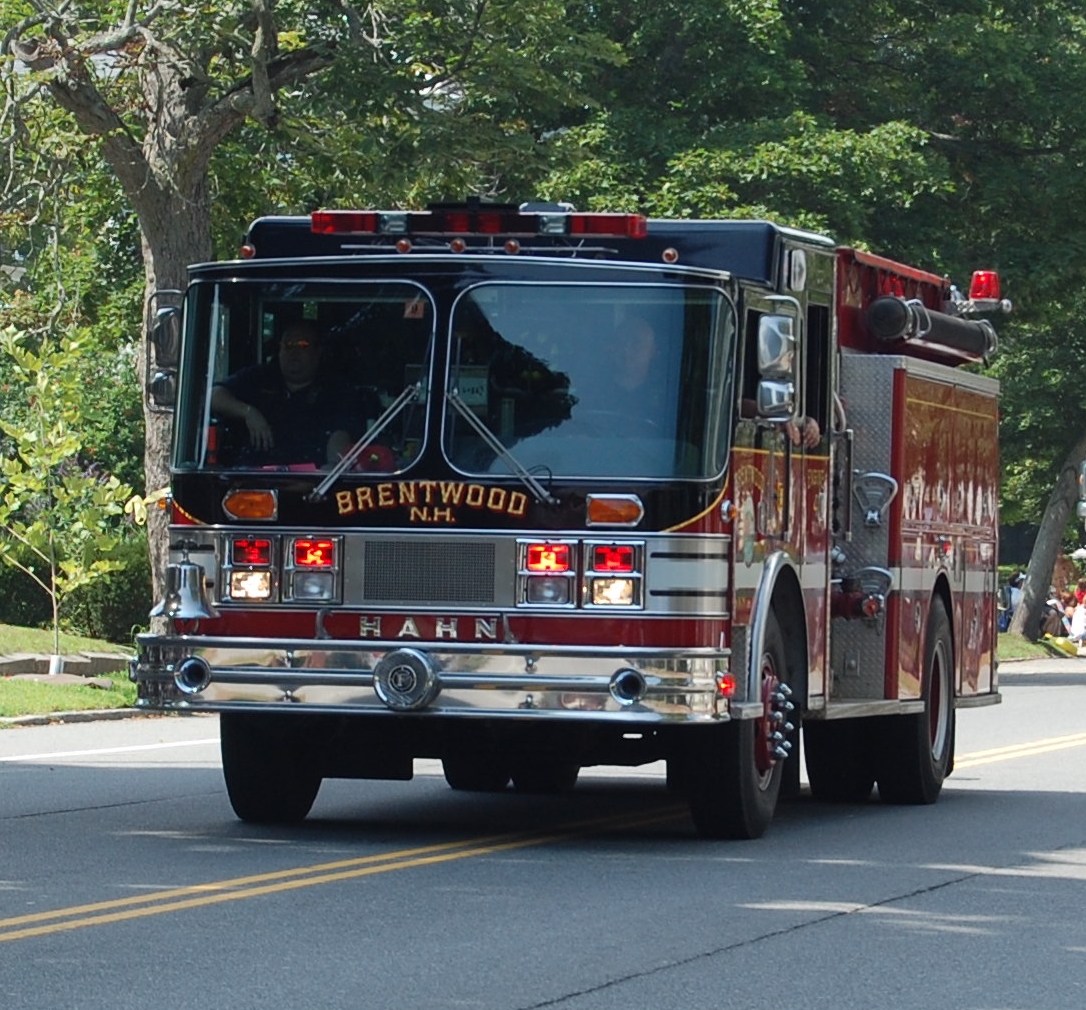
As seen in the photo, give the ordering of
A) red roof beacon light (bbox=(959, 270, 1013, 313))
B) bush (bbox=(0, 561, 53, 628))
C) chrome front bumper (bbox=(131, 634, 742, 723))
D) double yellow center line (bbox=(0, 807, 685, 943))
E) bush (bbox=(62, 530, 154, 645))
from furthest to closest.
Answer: bush (bbox=(0, 561, 53, 628)) → bush (bbox=(62, 530, 154, 645)) → red roof beacon light (bbox=(959, 270, 1013, 313)) → chrome front bumper (bbox=(131, 634, 742, 723)) → double yellow center line (bbox=(0, 807, 685, 943))

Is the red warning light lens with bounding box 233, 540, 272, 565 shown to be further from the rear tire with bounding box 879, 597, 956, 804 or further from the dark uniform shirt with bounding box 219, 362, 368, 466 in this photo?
the rear tire with bounding box 879, 597, 956, 804

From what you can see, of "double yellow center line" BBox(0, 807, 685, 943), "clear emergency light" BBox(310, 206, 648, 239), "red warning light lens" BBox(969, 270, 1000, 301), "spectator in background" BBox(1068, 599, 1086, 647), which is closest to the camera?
"double yellow center line" BBox(0, 807, 685, 943)

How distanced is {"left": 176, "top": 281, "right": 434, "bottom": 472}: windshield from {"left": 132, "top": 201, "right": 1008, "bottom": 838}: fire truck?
1 cm

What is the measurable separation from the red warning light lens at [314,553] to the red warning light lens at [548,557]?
0.94 m

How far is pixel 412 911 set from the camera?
373 inches

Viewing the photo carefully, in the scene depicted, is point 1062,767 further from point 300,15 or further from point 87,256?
point 87,256

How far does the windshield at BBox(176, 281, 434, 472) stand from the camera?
11.6 meters

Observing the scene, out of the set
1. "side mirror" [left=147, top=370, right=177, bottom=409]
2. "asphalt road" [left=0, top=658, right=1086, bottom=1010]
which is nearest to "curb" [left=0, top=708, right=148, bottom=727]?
"asphalt road" [left=0, top=658, right=1086, bottom=1010]

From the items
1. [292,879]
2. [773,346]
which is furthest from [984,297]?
[292,879]

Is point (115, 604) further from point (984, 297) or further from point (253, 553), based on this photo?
point (253, 553)

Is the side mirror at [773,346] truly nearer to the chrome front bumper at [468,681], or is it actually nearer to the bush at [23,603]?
the chrome front bumper at [468,681]

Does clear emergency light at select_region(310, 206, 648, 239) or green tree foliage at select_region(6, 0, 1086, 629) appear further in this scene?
green tree foliage at select_region(6, 0, 1086, 629)

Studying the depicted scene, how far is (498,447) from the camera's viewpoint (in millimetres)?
11375

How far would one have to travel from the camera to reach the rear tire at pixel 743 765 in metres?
11.8
